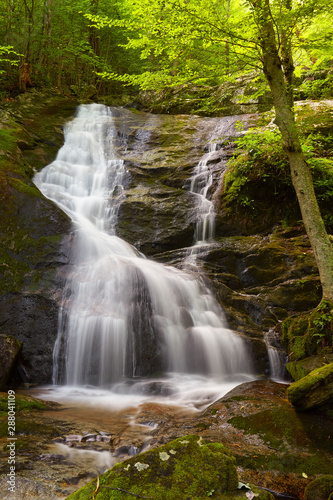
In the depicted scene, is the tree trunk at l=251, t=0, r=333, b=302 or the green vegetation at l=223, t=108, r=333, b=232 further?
the green vegetation at l=223, t=108, r=333, b=232

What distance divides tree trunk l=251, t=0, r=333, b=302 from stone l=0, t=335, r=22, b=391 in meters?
5.38

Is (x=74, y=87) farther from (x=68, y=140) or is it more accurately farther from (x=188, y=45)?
(x=188, y=45)

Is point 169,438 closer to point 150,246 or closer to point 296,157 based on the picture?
point 296,157

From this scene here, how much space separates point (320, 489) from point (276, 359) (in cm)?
447

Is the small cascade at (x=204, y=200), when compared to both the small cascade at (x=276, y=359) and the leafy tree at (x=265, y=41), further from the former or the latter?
the leafy tree at (x=265, y=41)

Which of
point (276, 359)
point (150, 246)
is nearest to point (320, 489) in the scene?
point (276, 359)

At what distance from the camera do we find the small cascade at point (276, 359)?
6676 mm

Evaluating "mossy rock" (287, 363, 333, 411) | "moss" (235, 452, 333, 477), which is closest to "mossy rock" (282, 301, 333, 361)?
"mossy rock" (287, 363, 333, 411)

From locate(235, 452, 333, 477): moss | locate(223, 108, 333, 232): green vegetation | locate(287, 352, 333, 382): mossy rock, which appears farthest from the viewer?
locate(223, 108, 333, 232): green vegetation

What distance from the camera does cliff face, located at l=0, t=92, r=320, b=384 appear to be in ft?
22.6

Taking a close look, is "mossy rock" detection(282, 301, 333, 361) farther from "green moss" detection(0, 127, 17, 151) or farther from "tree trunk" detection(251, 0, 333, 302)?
"green moss" detection(0, 127, 17, 151)

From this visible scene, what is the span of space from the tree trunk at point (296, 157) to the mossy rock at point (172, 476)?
4314 millimetres

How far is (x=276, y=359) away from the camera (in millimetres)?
6859

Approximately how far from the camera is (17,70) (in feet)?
56.7
